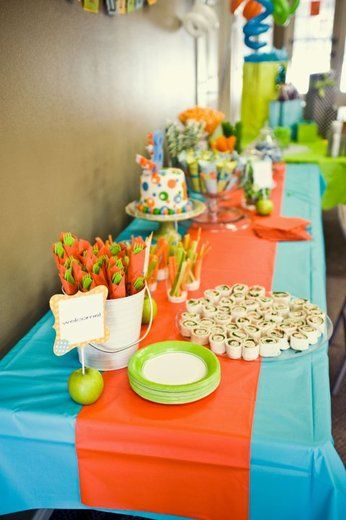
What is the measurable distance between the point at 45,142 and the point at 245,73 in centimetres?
297

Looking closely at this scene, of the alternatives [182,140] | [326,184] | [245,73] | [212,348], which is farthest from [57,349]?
[245,73]

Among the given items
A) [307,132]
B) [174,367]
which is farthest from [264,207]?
[307,132]

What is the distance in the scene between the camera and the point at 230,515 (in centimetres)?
84

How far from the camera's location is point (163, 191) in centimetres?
154

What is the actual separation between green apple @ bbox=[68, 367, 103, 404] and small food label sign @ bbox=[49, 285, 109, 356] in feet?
0.23

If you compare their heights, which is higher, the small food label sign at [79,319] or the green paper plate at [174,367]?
the small food label sign at [79,319]

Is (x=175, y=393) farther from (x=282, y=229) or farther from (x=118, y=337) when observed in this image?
(x=282, y=229)

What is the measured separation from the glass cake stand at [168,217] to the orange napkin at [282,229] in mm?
266

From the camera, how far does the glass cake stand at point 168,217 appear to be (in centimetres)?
154

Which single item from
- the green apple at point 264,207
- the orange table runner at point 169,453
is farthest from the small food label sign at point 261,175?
the orange table runner at point 169,453

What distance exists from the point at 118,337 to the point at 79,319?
143 mm

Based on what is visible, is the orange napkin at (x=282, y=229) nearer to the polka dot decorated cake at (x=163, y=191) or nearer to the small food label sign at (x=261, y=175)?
the small food label sign at (x=261, y=175)

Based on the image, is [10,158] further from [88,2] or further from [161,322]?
[88,2]

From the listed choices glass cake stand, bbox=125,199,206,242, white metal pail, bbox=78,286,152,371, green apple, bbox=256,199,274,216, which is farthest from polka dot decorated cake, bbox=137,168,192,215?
white metal pail, bbox=78,286,152,371
